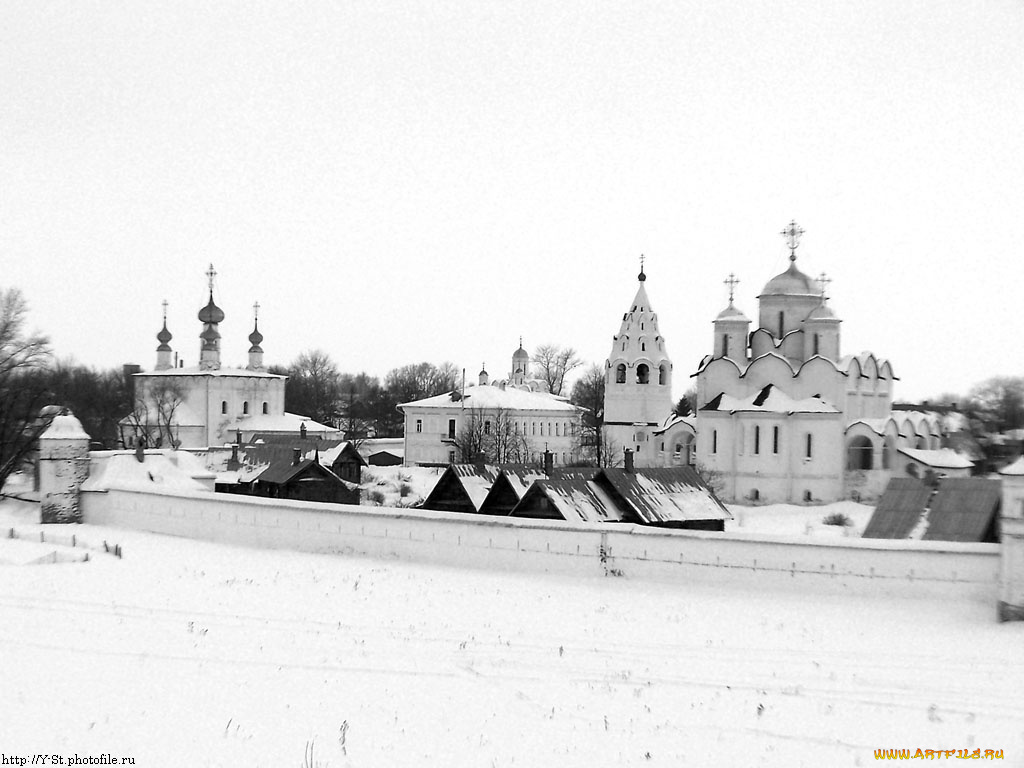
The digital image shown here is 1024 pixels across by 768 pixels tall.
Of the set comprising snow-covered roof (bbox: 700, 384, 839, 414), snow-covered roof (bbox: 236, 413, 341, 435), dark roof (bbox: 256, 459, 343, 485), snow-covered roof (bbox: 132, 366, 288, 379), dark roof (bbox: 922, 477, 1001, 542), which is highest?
snow-covered roof (bbox: 132, 366, 288, 379)

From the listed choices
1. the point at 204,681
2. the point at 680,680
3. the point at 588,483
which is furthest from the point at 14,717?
the point at 588,483

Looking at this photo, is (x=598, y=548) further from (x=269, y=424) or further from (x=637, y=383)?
(x=269, y=424)

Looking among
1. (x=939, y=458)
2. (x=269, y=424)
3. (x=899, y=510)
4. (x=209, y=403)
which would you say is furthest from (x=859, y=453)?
(x=209, y=403)

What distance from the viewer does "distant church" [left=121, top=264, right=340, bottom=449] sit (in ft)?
159

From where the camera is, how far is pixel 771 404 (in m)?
35.1

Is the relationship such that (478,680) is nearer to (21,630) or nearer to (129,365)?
(21,630)

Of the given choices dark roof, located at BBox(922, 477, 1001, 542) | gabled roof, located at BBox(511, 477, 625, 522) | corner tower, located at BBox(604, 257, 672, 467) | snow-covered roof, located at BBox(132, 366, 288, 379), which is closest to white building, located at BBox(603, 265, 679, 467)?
corner tower, located at BBox(604, 257, 672, 467)

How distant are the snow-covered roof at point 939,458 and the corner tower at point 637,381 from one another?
10.5m

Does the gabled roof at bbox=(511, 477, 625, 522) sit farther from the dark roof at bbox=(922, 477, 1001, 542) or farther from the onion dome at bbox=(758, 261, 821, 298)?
the onion dome at bbox=(758, 261, 821, 298)

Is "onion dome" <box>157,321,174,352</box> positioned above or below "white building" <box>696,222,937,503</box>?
above

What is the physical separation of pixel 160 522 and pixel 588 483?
24.8 feet

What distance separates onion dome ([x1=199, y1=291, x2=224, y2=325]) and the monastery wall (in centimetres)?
3457

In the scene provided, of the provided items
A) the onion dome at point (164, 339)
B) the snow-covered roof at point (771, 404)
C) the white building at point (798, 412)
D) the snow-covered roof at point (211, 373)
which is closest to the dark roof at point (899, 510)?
the white building at point (798, 412)

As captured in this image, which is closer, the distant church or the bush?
the bush
